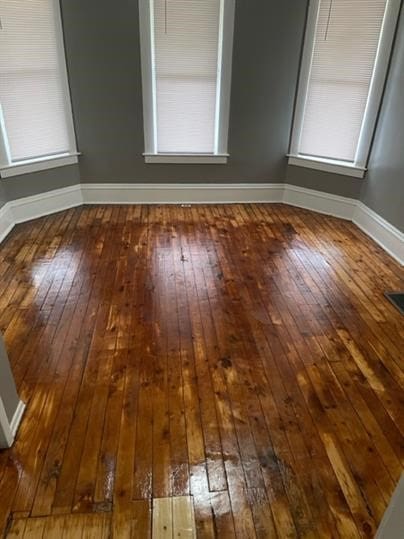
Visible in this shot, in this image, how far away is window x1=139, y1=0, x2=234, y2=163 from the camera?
3.69 metres

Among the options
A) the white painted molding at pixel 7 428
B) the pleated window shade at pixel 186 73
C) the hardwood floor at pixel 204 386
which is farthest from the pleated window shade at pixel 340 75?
the white painted molding at pixel 7 428

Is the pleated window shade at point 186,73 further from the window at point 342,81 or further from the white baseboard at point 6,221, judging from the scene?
the white baseboard at point 6,221

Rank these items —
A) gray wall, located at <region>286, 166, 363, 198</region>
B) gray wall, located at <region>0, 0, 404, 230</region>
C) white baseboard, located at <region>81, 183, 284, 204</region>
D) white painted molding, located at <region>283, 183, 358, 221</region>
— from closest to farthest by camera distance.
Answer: gray wall, located at <region>0, 0, 404, 230</region> < gray wall, located at <region>286, 166, 363, 198</region> < white painted molding, located at <region>283, 183, 358, 221</region> < white baseboard, located at <region>81, 183, 284, 204</region>

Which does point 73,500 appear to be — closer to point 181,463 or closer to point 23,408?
point 181,463

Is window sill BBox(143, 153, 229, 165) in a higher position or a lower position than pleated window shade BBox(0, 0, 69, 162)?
lower

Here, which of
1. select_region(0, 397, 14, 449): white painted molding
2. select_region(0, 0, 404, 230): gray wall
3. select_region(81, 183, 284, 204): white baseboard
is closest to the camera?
select_region(0, 397, 14, 449): white painted molding

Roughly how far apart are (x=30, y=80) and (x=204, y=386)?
340 centimetres

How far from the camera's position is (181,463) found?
→ 156 centimetres

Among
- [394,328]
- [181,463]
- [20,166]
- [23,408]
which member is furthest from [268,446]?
[20,166]

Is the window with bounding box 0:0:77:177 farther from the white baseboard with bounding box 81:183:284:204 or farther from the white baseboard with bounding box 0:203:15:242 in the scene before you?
the white baseboard with bounding box 81:183:284:204

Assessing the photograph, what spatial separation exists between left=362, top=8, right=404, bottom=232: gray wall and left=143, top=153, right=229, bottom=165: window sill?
5.32 feet

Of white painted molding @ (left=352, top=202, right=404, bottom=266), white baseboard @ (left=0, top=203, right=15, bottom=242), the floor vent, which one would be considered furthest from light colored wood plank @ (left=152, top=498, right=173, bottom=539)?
white baseboard @ (left=0, top=203, right=15, bottom=242)

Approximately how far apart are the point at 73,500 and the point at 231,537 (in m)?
0.60

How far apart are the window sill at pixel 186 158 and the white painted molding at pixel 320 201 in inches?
35.4
